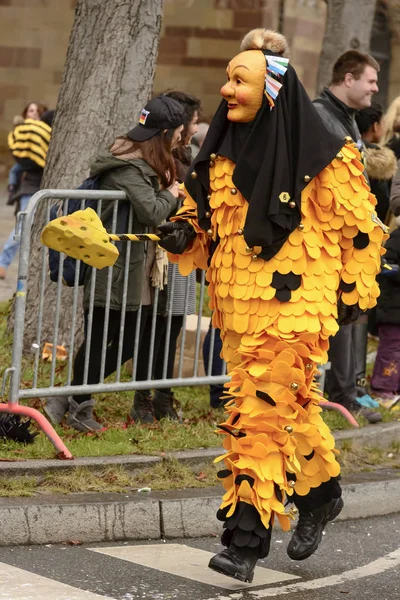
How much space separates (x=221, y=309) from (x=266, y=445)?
59cm

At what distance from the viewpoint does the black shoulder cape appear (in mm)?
4898

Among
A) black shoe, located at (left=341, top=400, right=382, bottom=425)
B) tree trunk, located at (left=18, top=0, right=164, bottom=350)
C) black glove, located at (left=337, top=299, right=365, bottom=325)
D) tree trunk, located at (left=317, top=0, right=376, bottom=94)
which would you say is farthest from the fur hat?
tree trunk, located at (left=317, top=0, right=376, bottom=94)

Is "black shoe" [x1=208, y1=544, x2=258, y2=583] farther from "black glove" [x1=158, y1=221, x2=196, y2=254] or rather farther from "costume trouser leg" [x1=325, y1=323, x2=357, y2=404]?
"costume trouser leg" [x1=325, y1=323, x2=357, y2=404]

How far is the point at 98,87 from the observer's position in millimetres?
8305

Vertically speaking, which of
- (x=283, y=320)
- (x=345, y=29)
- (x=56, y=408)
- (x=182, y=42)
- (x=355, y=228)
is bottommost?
(x=56, y=408)

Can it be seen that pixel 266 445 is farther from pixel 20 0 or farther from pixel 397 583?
pixel 20 0

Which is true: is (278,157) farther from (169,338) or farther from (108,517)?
(169,338)

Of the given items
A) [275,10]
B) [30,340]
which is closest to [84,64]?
[30,340]

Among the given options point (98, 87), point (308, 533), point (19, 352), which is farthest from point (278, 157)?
point (98, 87)

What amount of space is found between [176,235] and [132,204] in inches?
56.1

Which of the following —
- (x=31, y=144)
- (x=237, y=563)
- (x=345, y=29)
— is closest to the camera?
(x=237, y=563)

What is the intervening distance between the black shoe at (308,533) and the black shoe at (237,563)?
302 millimetres

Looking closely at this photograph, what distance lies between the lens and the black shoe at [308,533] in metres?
5.12

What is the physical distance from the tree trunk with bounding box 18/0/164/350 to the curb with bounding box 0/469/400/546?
2.54 metres
